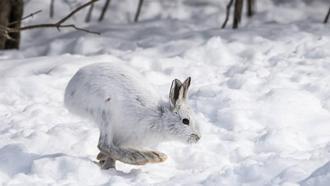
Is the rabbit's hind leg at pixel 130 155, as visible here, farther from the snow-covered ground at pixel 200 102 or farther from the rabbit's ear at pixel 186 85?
the rabbit's ear at pixel 186 85

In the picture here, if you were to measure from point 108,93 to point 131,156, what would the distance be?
0.40 metres

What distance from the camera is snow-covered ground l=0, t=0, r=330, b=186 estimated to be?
4102mm

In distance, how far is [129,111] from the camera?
425cm

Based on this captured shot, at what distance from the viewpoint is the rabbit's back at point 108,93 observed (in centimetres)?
426

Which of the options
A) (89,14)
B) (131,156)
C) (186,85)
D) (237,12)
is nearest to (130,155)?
(131,156)

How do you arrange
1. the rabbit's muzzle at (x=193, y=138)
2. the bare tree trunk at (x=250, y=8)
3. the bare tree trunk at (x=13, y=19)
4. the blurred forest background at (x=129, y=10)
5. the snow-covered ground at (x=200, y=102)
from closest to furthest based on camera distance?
the snow-covered ground at (x=200, y=102)
the rabbit's muzzle at (x=193, y=138)
the bare tree trunk at (x=13, y=19)
the bare tree trunk at (x=250, y=8)
the blurred forest background at (x=129, y=10)

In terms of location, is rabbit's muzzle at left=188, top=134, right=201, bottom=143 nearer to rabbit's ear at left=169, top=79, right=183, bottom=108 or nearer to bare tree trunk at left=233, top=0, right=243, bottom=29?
rabbit's ear at left=169, top=79, right=183, bottom=108

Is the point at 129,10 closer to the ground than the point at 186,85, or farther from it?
closer to the ground

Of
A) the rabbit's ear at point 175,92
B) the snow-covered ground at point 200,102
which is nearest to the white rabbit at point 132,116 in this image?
the rabbit's ear at point 175,92

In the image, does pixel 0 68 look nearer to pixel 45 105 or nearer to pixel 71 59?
pixel 71 59

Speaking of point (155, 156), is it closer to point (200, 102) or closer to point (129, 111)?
point (129, 111)

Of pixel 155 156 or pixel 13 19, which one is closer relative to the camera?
pixel 155 156

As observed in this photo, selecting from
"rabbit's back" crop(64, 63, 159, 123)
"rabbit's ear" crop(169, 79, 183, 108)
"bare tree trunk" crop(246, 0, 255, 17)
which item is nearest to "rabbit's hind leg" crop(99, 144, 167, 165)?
"rabbit's back" crop(64, 63, 159, 123)

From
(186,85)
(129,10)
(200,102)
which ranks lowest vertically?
(129,10)
